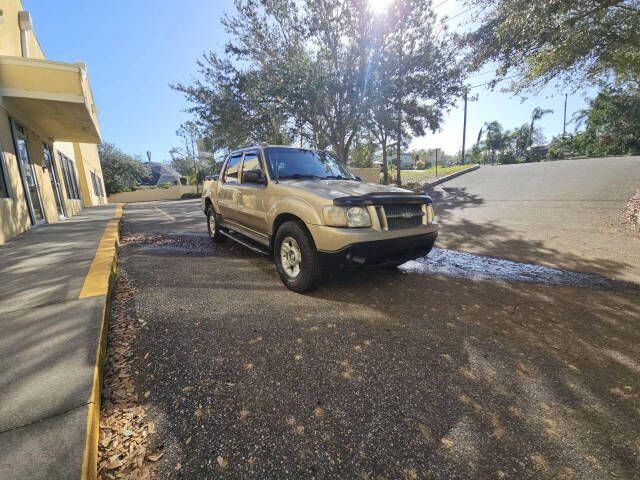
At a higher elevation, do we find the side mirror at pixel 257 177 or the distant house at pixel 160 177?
the distant house at pixel 160 177

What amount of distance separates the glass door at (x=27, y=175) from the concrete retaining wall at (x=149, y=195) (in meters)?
28.0

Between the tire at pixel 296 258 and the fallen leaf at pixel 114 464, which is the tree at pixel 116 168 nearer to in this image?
the tire at pixel 296 258

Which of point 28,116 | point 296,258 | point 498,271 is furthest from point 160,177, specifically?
point 498,271

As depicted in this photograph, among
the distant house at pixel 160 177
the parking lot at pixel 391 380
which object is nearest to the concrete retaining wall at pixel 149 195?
the distant house at pixel 160 177

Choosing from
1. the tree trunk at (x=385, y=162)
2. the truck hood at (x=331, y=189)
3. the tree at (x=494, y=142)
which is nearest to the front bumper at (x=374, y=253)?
the truck hood at (x=331, y=189)

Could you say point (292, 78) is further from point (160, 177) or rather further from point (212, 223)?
point (160, 177)

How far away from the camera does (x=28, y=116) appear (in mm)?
8117

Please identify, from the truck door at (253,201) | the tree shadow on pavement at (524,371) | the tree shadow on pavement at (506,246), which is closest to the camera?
the tree shadow on pavement at (524,371)

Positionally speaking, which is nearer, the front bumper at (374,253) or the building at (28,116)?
the front bumper at (374,253)

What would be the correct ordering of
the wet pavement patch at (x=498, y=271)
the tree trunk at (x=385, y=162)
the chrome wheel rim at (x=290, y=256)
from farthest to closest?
the tree trunk at (x=385, y=162) → the wet pavement patch at (x=498, y=271) → the chrome wheel rim at (x=290, y=256)

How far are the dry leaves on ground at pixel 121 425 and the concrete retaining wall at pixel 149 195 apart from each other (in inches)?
1446

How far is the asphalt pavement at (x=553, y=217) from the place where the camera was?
5.02 meters

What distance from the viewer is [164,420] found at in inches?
63.1

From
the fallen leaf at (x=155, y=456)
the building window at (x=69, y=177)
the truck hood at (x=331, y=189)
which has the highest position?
the building window at (x=69, y=177)
